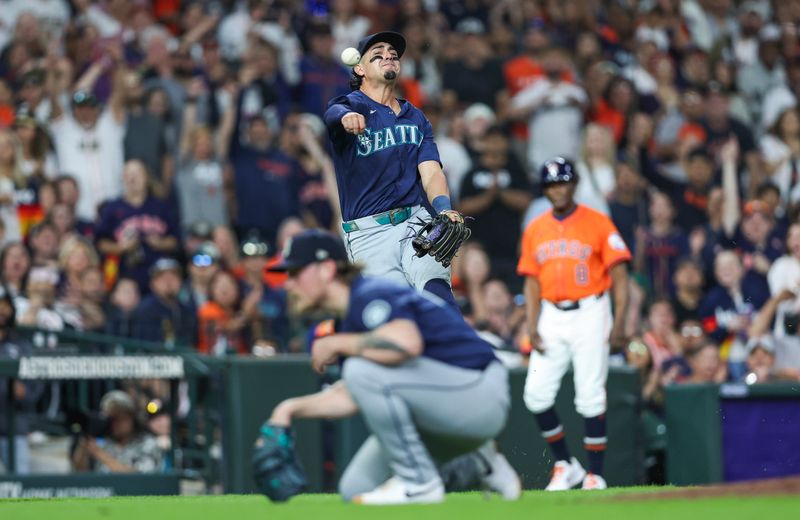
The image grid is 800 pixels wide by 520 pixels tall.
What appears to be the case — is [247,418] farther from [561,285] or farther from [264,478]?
[264,478]

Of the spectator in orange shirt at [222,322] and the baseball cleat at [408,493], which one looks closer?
the baseball cleat at [408,493]

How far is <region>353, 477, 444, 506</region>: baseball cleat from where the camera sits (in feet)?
21.1

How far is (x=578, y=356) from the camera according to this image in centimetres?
1030

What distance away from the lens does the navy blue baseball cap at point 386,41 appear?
28.7ft

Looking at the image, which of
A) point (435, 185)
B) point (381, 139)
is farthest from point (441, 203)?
point (381, 139)

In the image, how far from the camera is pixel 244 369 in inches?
470

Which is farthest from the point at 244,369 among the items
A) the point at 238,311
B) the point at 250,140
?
the point at 250,140

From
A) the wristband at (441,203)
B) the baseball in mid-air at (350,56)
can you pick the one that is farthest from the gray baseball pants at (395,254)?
the baseball in mid-air at (350,56)

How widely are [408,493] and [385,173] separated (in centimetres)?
268

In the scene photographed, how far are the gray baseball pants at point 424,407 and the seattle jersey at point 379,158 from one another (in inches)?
→ 86.5

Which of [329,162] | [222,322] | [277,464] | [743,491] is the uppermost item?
[329,162]

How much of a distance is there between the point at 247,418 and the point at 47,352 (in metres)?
1.67

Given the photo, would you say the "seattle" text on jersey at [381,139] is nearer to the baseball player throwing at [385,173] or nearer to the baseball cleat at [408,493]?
the baseball player throwing at [385,173]

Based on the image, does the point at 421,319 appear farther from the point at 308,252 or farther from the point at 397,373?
the point at 308,252
